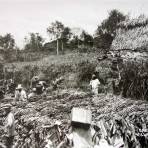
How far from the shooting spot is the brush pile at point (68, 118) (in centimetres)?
245

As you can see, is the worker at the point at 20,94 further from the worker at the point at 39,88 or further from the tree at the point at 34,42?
the tree at the point at 34,42

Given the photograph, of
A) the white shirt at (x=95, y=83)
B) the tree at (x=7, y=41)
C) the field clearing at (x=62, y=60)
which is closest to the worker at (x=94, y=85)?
the white shirt at (x=95, y=83)

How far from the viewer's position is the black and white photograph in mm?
2469

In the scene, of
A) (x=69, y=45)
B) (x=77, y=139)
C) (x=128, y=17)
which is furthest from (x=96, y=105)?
(x=128, y=17)

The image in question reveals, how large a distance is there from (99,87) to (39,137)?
790 millimetres

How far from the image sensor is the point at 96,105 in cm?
264

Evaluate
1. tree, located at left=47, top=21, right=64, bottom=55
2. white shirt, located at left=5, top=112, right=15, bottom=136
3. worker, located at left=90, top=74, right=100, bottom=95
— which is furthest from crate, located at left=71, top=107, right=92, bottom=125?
tree, located at left=47, top=21, right=64, bottom=55

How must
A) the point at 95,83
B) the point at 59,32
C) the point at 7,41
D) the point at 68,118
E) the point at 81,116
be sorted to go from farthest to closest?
the point at 7,41
the point at 59,32
the point at 95,83
the point at 68,118
the point at 81,116

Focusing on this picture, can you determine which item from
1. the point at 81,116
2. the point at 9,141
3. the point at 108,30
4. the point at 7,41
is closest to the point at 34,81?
the point at 7,41

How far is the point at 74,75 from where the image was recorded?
2959 mm

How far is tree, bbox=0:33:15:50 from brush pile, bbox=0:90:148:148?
727mm

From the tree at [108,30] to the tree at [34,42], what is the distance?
646mm

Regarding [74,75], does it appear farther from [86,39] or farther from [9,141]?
[9,141]

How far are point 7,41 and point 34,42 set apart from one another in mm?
300
